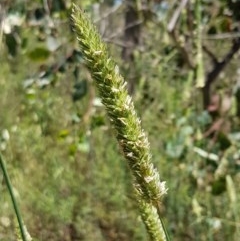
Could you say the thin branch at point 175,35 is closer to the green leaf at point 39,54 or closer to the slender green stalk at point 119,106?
the green leaf at point 39,54

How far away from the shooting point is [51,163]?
2.98 m

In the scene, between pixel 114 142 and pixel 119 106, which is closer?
pixel 119 106

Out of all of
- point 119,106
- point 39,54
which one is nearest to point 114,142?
point 39,54

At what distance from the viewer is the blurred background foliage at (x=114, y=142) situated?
101 inches

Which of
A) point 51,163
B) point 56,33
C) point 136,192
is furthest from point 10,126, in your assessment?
point 136,192

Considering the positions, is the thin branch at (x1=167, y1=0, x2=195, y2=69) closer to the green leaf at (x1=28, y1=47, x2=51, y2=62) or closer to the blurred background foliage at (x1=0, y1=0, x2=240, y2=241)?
the blurred background foliage at (x1=0, y1=0, x2=240, y2=241)

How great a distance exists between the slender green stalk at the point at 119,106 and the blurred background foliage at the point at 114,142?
160 cm

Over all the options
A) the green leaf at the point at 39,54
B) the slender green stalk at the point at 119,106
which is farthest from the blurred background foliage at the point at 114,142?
the slender green stalk at the point at 119,106

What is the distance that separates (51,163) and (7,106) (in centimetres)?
67

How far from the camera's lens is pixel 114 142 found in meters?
2.66

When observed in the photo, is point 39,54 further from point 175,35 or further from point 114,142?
point 175,35

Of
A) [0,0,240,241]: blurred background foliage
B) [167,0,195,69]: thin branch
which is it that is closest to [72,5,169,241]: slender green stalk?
[0,0,240,241]: blurred background foliage

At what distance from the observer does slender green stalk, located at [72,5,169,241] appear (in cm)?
66

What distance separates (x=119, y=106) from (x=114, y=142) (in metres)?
1.99
